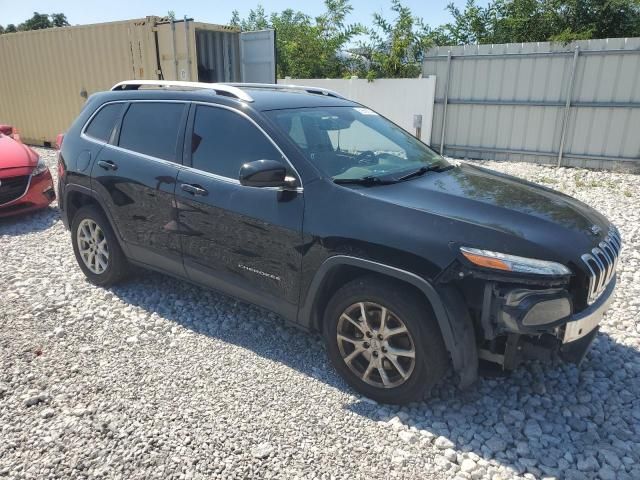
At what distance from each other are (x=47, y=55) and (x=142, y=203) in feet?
35.3

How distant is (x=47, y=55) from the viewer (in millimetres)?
12492

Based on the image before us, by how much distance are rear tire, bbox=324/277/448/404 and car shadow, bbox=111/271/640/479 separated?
16 centimetres

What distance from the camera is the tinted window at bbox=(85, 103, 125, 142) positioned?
4438mm

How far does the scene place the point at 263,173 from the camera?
307 centimetres

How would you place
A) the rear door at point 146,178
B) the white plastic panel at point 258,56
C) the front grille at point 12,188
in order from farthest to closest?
the white plastic panel at point 258,56 → the front grille at point 12,188 → the rear door at point 146,178

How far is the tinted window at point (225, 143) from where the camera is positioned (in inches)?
136

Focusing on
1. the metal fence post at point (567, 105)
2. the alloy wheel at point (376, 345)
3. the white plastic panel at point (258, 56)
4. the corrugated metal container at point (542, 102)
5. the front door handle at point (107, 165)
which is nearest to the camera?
the alloy wheel at point (376, 345)

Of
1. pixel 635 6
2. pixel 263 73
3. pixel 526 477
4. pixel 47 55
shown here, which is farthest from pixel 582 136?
pixel 47 55

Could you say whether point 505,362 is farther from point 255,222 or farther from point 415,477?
point 255,222

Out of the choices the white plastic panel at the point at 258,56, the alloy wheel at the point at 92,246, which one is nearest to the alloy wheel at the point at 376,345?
the alloy wheel at the point at 92,246

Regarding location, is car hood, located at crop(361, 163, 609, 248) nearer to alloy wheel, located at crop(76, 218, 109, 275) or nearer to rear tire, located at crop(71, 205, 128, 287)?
rear tire, located at crop(71, 205, 128, 287)

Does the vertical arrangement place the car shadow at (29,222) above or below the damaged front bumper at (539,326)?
below

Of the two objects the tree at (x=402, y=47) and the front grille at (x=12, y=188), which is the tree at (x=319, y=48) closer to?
the tree at (x=402, y=47)

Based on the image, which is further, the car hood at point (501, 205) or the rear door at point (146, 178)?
the rear door at point (146, 178)
